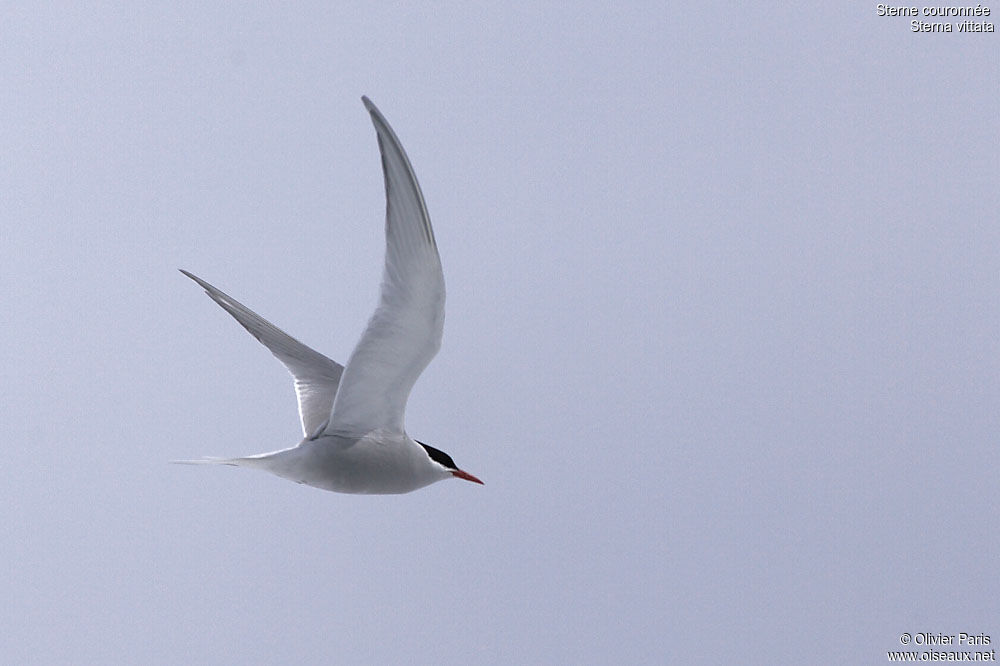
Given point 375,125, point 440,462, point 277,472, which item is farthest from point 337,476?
point 375,125

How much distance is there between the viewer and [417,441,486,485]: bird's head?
5.71 m

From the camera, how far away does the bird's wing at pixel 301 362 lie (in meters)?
6.46

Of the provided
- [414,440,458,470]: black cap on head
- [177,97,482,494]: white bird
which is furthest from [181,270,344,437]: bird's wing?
[414,440,458,470]: black cap on head

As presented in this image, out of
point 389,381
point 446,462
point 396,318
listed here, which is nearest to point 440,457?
point 446,462

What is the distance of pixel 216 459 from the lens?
4910 millimetres

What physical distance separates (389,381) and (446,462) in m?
0.94

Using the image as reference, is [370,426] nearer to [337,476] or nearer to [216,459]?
[337,476]

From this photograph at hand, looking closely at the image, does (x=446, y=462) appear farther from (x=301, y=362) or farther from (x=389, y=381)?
(x=301, y=362)

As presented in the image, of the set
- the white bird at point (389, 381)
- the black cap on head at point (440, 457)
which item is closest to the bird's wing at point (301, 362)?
the white bird at point (389, 381)

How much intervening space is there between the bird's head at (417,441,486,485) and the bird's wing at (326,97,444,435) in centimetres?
41

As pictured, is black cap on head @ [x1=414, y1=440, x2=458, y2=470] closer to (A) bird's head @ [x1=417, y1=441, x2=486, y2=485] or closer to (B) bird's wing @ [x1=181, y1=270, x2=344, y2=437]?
(A) bird's head @ [x1=417, y1=441, x2=486, y2=485]

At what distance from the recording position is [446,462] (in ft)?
19.0

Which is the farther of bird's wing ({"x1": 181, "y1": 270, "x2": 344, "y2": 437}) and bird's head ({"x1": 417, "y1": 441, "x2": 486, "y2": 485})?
bird's wing ({"x1": 181, "y1": 270, "x2": 344, "y2": 437})

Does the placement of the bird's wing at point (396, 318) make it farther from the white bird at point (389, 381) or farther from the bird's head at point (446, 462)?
the bird's head at point (446, 462)
